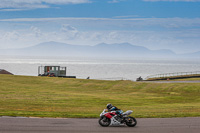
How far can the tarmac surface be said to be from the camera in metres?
15.1

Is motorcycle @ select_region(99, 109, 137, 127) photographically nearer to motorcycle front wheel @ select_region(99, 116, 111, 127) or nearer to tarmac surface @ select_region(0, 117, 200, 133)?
motorcycle front wheel @ select_region(99, 116, 111, 127)

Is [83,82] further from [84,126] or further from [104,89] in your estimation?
[84,126]

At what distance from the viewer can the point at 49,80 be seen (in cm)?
6450

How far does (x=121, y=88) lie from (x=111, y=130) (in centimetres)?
3786

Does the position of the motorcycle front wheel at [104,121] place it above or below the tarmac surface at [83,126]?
above

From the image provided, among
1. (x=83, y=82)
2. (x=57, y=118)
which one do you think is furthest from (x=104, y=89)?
(x=57, y=118)

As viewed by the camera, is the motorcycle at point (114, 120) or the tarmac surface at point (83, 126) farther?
the motorcycle at point (114, 120)

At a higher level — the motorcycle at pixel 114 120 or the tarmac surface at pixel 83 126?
the motorcycle at pixel 114 120

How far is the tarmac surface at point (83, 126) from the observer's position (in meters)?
15.1

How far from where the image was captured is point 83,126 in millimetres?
16203

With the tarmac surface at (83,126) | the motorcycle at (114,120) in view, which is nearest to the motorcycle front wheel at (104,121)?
the motorcycle at (114,120)

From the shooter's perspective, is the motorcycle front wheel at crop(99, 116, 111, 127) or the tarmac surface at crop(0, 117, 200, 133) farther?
the motorcycle front wheel at crop(99, 116, 111, 127)

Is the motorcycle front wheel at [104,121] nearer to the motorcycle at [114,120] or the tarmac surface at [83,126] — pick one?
the motorcycle at [114,120]

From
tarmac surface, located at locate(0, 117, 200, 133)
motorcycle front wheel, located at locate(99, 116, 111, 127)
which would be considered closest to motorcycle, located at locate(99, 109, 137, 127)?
motorcycle front wheel, located at locate(99, 116, 111, 127)
